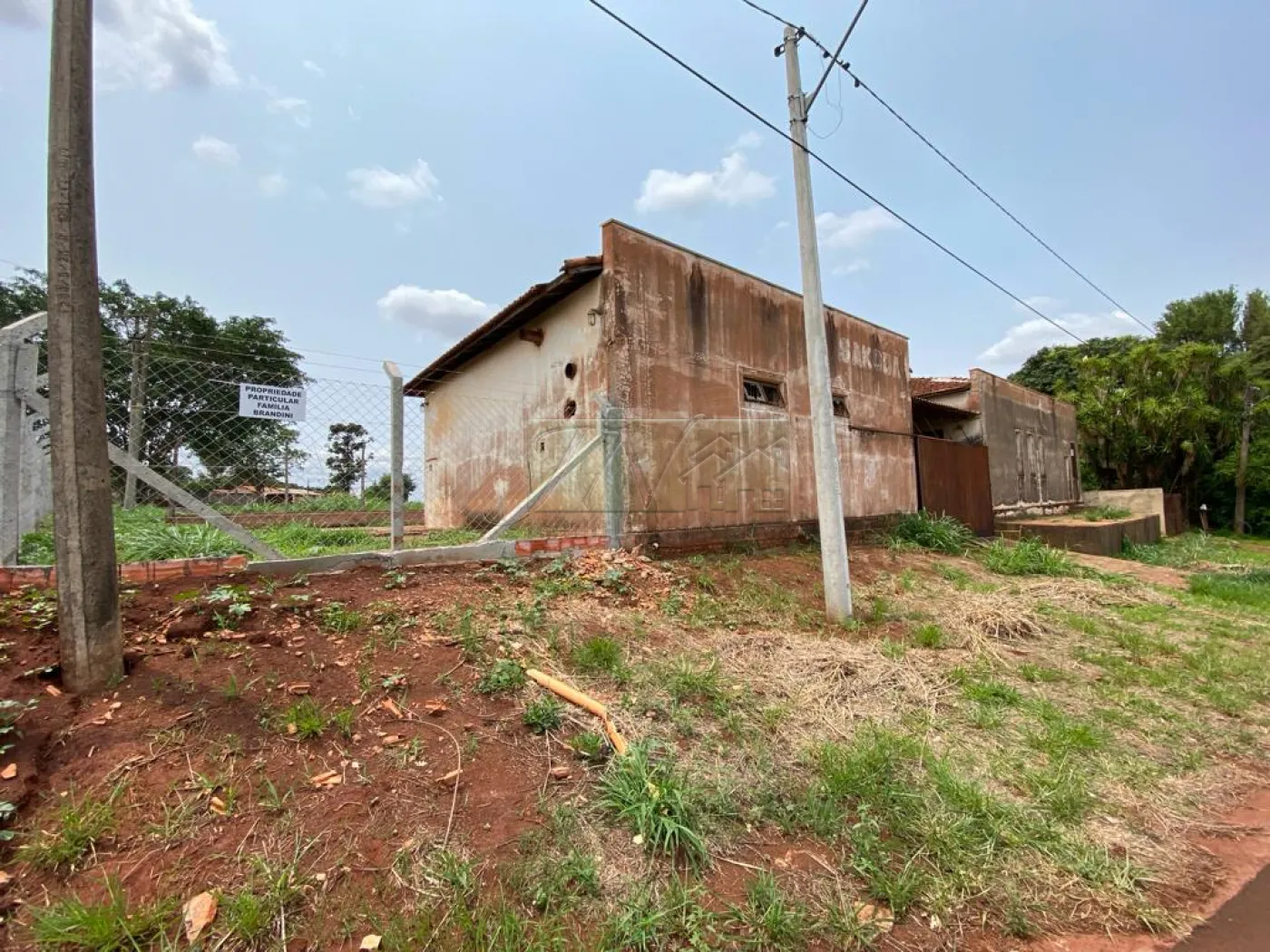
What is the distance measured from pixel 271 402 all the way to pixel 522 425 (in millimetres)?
4072

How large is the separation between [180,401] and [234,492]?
2.34ft

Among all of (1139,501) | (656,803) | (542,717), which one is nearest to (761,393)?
(542,717)

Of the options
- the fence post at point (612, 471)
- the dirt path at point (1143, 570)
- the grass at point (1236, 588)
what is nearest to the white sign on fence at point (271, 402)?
the fence post at point (612, 471)

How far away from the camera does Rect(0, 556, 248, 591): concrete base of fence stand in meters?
3.22

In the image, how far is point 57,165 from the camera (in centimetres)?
230

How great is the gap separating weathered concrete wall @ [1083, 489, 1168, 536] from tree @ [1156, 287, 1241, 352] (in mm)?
15562

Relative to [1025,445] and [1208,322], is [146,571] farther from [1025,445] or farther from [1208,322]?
[1208,322]

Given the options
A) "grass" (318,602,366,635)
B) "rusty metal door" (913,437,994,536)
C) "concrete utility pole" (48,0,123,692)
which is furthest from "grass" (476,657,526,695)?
"rusty metal door" (913,437,994,536)

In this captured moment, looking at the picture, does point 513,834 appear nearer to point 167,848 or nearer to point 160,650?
point 167,848

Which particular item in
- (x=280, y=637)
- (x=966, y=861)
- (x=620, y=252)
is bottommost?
(x=966, y=861)

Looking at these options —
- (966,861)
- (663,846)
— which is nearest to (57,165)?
(663,846)

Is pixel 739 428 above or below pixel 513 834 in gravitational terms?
above

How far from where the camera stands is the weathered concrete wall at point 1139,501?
19.0m

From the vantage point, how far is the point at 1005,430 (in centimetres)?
1555
